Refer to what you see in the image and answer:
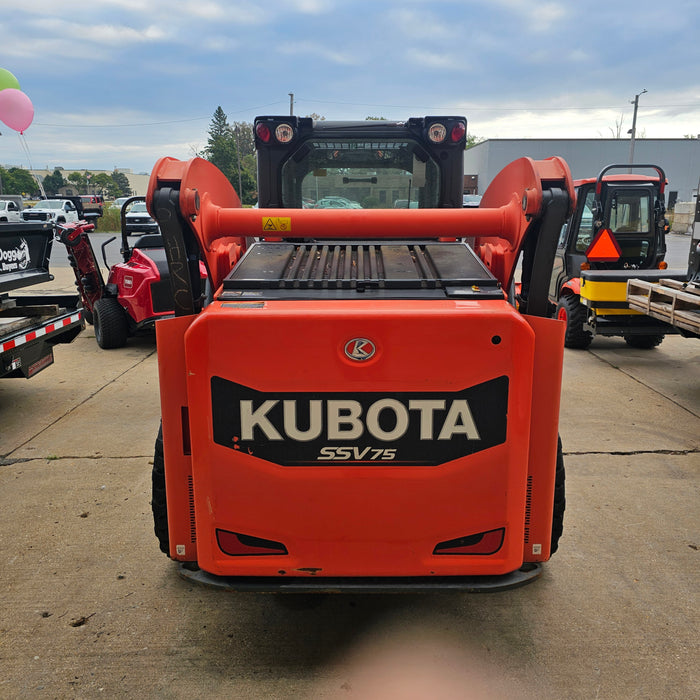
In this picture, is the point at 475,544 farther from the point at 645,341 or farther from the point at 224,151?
the point at 224,151

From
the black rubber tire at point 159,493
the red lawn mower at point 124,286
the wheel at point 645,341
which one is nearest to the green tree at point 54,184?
the red lawn mower at point 124,286

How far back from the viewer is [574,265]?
772cm

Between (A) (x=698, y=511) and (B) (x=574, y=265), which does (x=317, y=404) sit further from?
(B) (x=574, y=265)

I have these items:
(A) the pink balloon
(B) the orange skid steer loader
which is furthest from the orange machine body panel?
(A) the pink balloon

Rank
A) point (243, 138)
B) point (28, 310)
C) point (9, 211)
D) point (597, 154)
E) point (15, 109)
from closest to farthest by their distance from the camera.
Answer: point (28, 310) → point (15, 109) → point (9, 211) → point (597, 154) → point (243, 138)

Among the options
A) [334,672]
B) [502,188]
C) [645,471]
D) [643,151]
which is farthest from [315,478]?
[643,151]

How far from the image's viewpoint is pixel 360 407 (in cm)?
204

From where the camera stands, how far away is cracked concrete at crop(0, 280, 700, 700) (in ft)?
7.54

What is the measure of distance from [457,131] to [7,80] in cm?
1308

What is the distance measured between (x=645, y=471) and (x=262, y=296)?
10.4 ft

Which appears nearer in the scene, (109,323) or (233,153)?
(109,323)

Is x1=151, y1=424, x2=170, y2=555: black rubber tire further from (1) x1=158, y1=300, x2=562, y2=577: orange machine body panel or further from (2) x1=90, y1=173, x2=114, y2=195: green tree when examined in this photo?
(2) x1=90, y1=173, x2=114, y2=195: green tree

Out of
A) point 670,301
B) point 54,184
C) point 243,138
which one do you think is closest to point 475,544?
point 670,301

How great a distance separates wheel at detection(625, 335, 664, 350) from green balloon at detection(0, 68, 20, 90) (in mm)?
13138
